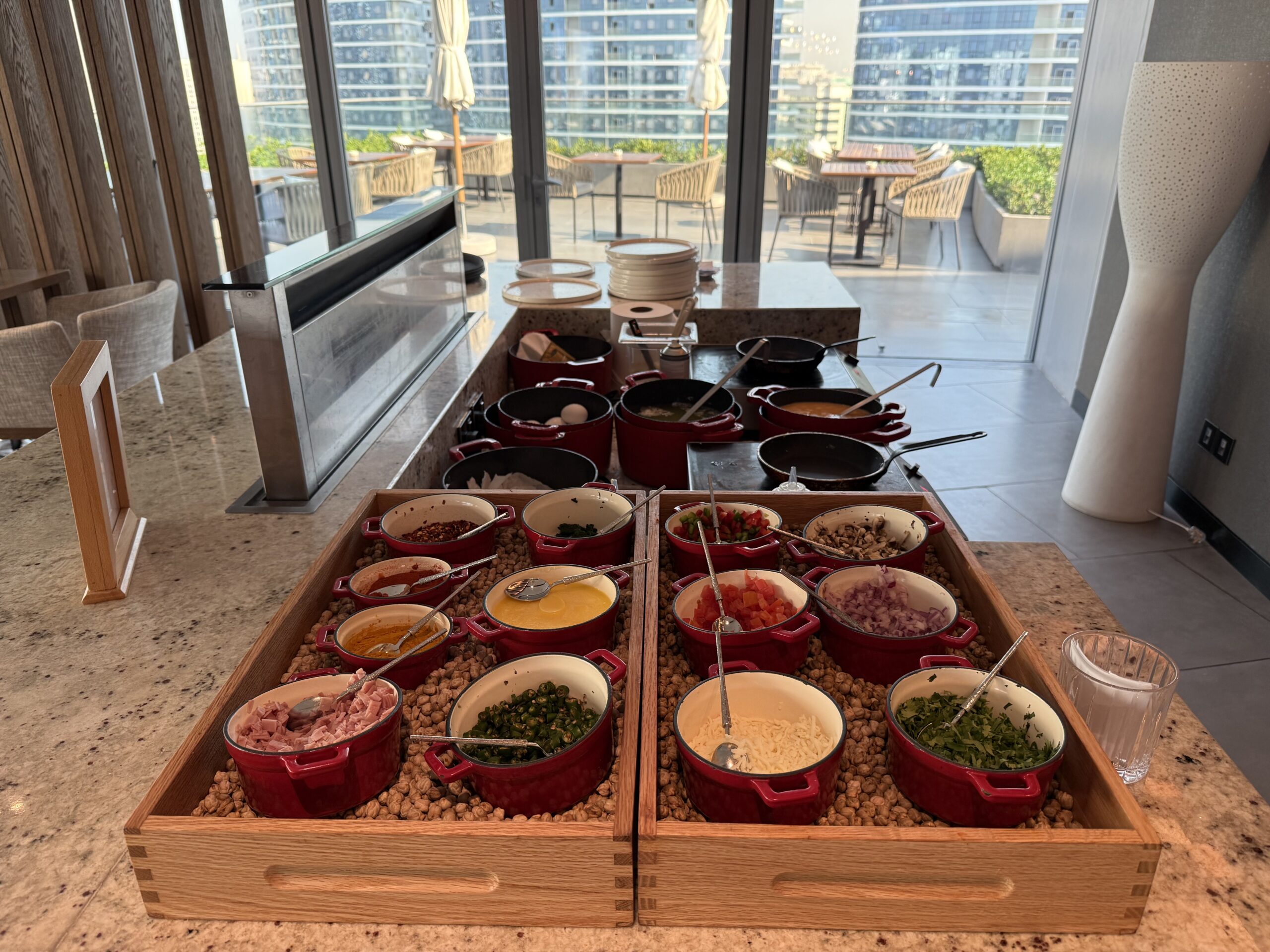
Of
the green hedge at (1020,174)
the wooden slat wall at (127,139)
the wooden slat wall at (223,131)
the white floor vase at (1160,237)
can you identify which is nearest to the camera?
the white floor vase at (1160,237)

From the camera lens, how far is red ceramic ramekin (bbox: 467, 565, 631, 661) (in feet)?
3.34

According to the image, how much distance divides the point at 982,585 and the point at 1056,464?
112 inches

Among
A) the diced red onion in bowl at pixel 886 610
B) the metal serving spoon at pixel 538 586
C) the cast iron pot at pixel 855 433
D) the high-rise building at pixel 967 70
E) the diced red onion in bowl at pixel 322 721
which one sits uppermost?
the high-rise building at pixel 967 70

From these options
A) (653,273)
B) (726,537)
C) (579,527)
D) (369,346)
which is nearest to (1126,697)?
(726,537)

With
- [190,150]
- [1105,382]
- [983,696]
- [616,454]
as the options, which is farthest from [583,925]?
[190,150]

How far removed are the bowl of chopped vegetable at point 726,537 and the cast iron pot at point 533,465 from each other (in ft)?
1.08

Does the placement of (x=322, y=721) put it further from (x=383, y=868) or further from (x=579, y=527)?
(x=579, y=527)

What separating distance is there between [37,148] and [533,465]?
129 inches

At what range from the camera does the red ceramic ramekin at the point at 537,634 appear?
102cm

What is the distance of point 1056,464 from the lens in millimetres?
3662

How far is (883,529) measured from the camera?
1.30m

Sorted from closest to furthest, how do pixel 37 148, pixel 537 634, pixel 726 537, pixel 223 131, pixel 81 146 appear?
1. pixel 537 634
2. pixel 726 537
3. pixel 37 148
4. pixel 81 146
5. pixel 223 131

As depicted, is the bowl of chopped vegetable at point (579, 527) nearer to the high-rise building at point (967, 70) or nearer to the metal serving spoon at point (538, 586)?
the metal serving spoon at point (538, 586)

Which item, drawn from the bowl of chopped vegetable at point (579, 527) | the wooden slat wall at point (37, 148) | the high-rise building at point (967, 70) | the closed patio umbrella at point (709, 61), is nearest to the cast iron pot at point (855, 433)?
the bowl of chopped vegetable at point (579, 527)
